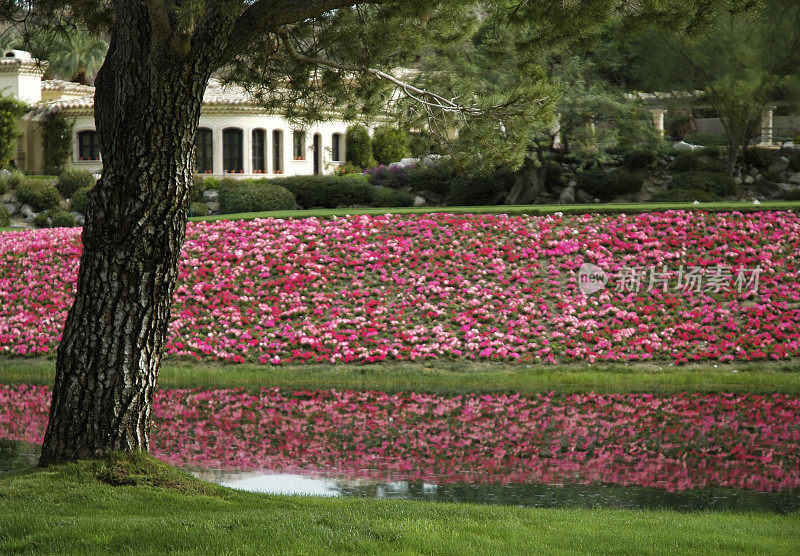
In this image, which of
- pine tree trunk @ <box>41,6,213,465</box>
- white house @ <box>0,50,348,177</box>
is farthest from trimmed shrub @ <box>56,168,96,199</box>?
pine tree trunk @ <box>41,6,213,465</box>

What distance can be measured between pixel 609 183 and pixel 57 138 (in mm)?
24663

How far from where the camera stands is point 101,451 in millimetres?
7082

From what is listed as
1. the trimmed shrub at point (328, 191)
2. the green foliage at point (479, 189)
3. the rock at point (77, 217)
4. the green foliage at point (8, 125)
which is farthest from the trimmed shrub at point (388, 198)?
the green foliage at point (8, 125)

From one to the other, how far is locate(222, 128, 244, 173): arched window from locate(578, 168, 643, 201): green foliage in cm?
1532

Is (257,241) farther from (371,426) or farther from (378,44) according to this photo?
(378,44)

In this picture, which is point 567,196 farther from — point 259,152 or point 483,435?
point 483,435

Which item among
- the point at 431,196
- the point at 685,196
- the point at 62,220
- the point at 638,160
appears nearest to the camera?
the point at 685,196

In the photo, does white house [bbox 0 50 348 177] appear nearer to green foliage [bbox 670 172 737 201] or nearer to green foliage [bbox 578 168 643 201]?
green foliage [bbox 578 168 643 201]

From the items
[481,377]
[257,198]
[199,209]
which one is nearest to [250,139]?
[199,209]

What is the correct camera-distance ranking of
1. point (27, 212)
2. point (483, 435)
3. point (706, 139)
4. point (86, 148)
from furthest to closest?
point (706, 139) → point (86, 148) → point (27, 212) → point (483, 435)

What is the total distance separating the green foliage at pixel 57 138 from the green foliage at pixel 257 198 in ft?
42.0

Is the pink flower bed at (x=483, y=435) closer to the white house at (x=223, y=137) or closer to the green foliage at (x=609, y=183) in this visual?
the green foliage at (x=609, y=183)

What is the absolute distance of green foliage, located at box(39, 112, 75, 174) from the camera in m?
39.6

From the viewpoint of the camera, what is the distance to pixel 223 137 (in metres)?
38.5
